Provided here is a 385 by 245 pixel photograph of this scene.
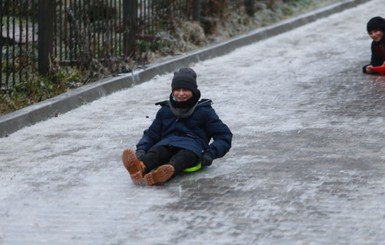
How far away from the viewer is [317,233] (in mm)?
6383

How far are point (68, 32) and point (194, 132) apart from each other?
4.39m

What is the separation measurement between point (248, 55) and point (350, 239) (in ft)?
28.9

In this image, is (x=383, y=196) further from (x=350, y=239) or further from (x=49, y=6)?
(x=49, y=6)

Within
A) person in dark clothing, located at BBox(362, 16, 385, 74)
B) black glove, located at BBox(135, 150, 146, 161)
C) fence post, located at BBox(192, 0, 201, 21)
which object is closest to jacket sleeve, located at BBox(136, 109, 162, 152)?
black glove, located at BBox(135, 150, 146, 161)

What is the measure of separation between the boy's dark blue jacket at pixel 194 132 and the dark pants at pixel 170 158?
0.19 feet

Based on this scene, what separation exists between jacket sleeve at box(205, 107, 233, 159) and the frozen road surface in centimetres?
18

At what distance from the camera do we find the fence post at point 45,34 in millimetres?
11336

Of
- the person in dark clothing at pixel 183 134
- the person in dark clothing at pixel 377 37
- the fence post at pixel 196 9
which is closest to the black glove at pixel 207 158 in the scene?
the person in dark clothing at pixel 183 134

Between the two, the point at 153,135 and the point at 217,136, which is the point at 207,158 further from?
the point at 153,135

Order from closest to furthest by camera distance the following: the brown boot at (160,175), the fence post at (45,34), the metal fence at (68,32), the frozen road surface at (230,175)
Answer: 1. the frozen road surface at (230,175)
2. the brown boot at (160,175)
3. the metal fence at (68,32)
4. the fence post at (45,34)

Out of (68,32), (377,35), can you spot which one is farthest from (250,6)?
(68,32)

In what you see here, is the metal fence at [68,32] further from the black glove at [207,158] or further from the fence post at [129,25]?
the black glove at [207,158]

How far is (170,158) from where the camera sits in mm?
7926

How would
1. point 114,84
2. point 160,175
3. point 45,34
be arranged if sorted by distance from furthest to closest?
point 114,84 → point 45,34 → point 160,175
